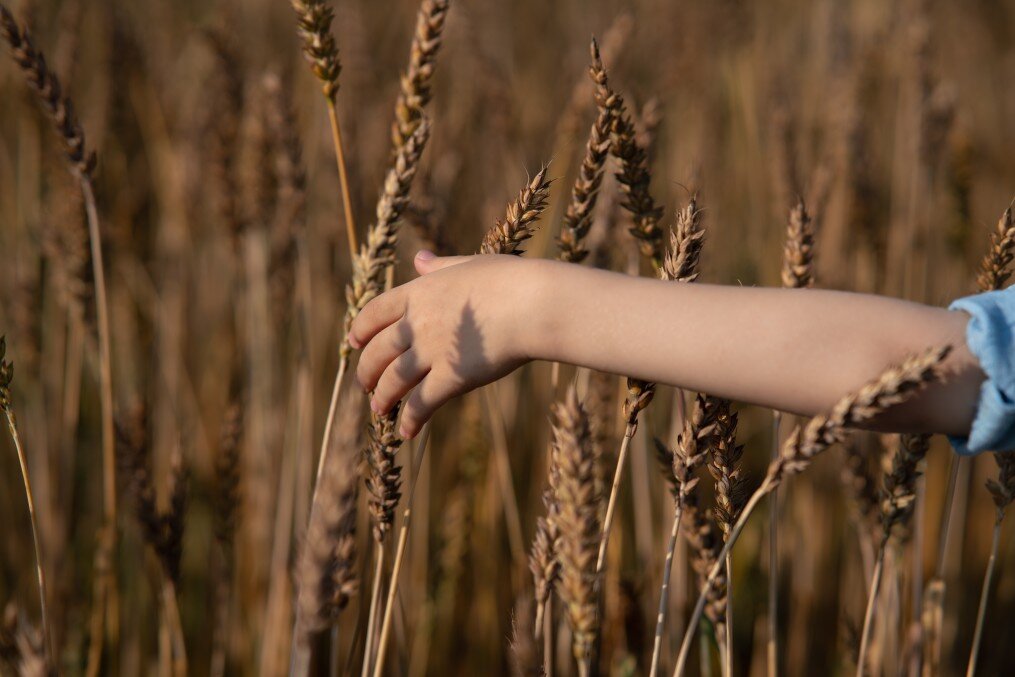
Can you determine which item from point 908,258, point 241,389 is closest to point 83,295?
point 241,389

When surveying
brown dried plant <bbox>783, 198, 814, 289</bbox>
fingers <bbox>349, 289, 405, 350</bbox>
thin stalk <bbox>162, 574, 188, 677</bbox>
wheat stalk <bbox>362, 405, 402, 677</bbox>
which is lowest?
thin stalk <bbox>162, 574, 188, 677</bbox>

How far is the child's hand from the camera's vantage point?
2.02ft

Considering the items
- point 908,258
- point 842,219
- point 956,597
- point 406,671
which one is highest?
point 842,219

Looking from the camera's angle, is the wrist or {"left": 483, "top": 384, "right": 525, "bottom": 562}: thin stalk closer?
the wrist

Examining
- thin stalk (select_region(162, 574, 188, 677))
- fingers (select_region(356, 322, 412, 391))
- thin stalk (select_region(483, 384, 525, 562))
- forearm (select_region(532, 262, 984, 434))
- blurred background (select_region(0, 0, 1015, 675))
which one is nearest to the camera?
forearm (select_region(532, 262, 984, 434))

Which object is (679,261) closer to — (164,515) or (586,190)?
(586,190)

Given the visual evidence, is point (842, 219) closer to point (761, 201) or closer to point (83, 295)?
point (761, 201)

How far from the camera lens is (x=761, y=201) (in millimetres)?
1768

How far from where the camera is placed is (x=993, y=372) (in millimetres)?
574

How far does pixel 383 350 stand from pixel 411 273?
0.94 metres

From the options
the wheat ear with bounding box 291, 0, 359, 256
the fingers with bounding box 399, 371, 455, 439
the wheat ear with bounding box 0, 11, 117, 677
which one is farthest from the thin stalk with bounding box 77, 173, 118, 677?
the fingers with bounding box 399, 371, 455, 439

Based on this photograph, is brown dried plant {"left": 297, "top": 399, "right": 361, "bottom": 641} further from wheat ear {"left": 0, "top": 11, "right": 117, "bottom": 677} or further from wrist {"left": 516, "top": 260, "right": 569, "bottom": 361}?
wheat ear {"left": 0, "top": 11, "right": 117, "bottom": 677}

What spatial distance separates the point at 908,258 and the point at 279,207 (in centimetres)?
108

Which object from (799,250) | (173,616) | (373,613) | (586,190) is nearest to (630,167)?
(586,190)
